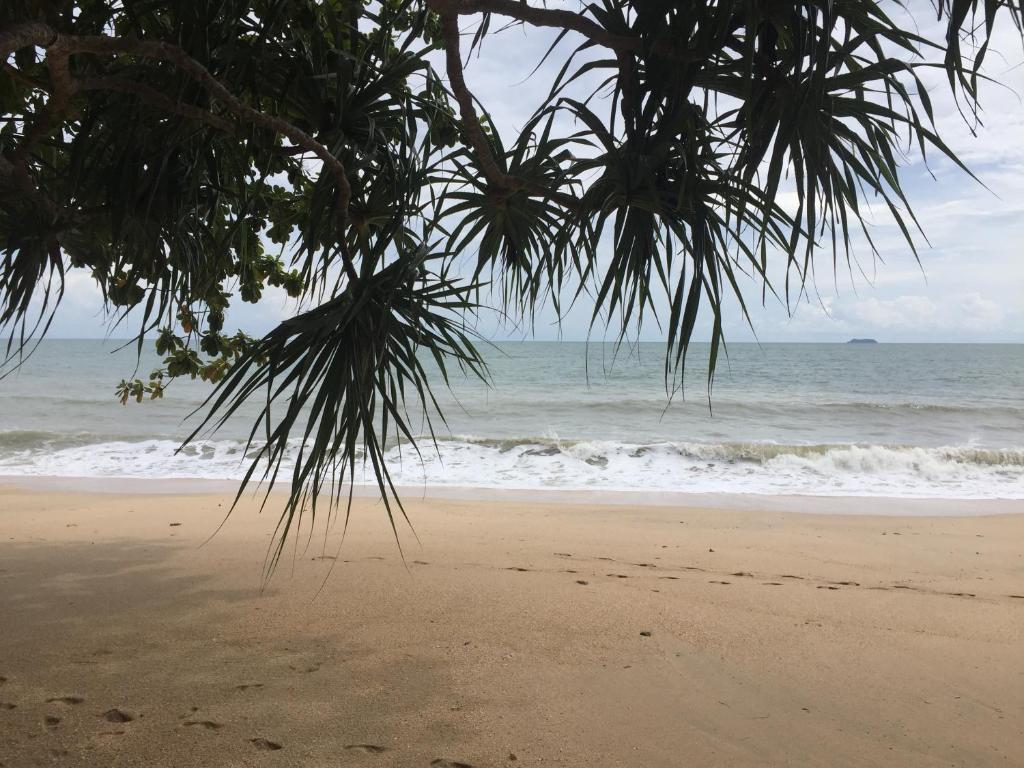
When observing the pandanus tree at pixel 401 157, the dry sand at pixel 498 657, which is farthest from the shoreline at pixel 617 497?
the pandanus tree at pixel 401 157

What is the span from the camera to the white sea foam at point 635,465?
8.81 m

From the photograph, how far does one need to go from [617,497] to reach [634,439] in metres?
5.24

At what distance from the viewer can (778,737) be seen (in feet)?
7.05

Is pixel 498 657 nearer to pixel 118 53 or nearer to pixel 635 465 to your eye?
pixel 118 53

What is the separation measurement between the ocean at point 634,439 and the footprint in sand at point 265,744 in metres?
1.93

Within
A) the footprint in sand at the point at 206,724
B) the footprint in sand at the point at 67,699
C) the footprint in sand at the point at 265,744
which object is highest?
the footprint in sand at the point at 67,699

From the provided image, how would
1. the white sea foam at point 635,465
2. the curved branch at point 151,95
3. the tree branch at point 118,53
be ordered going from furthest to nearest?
1. the white sea foam at point 635,465
2. the curved branch at point 151,95
3. the tree branch at point 118,53

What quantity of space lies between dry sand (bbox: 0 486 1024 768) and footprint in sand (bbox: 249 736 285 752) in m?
0.01

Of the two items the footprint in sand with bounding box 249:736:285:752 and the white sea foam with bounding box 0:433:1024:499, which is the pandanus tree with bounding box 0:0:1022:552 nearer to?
the footprint in sand with bounding box 249:736:285:752

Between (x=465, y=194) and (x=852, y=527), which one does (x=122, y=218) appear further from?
(x=852, y=527)

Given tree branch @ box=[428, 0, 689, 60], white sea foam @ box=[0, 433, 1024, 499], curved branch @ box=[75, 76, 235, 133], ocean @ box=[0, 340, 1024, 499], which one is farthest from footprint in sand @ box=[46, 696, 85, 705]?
white sea foam @ box=[0, 433, 1024, 499]

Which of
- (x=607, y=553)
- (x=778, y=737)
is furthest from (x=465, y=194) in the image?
(x=607, y=553)

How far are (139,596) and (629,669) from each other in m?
2.18

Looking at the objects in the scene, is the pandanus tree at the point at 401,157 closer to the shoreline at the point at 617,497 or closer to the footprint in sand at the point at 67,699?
the footprint in sand at the point at 67,699
